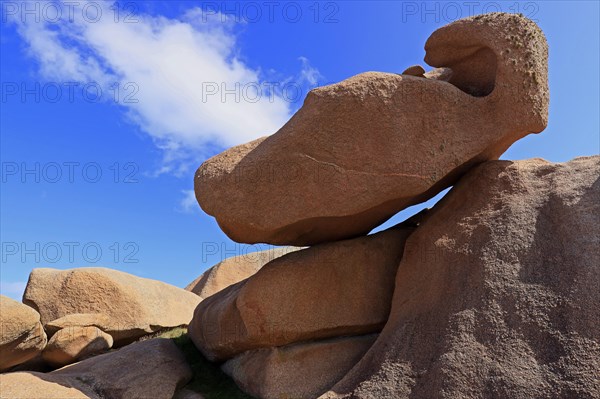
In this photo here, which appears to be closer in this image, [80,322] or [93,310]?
[80,322]

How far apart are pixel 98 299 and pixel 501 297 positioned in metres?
7.92

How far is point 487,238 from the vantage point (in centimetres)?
721

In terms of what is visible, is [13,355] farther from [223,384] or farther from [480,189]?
[480,189]

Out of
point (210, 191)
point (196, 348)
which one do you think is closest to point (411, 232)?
point (210, 191)

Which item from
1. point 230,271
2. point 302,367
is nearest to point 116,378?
point 302,367

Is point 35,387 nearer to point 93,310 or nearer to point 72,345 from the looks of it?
point 72,345

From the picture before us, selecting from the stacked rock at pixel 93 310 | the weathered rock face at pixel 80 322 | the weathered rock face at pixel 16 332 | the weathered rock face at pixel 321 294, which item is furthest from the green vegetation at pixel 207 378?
the weathered rock face at pixel 16 332

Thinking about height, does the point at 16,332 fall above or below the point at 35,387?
above

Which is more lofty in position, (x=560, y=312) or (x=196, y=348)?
(x=196, y=348)

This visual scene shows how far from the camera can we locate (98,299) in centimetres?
1114

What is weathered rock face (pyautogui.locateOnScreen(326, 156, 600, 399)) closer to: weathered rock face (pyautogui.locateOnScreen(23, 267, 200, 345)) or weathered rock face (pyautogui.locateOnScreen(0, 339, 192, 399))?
weathered rock face (pyautogui.locateOnScreen(0, 339, 192, 399))

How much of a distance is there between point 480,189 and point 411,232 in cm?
138

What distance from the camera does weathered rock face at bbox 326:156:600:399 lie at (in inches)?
237

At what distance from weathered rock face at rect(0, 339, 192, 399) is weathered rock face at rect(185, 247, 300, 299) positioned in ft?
24.0
